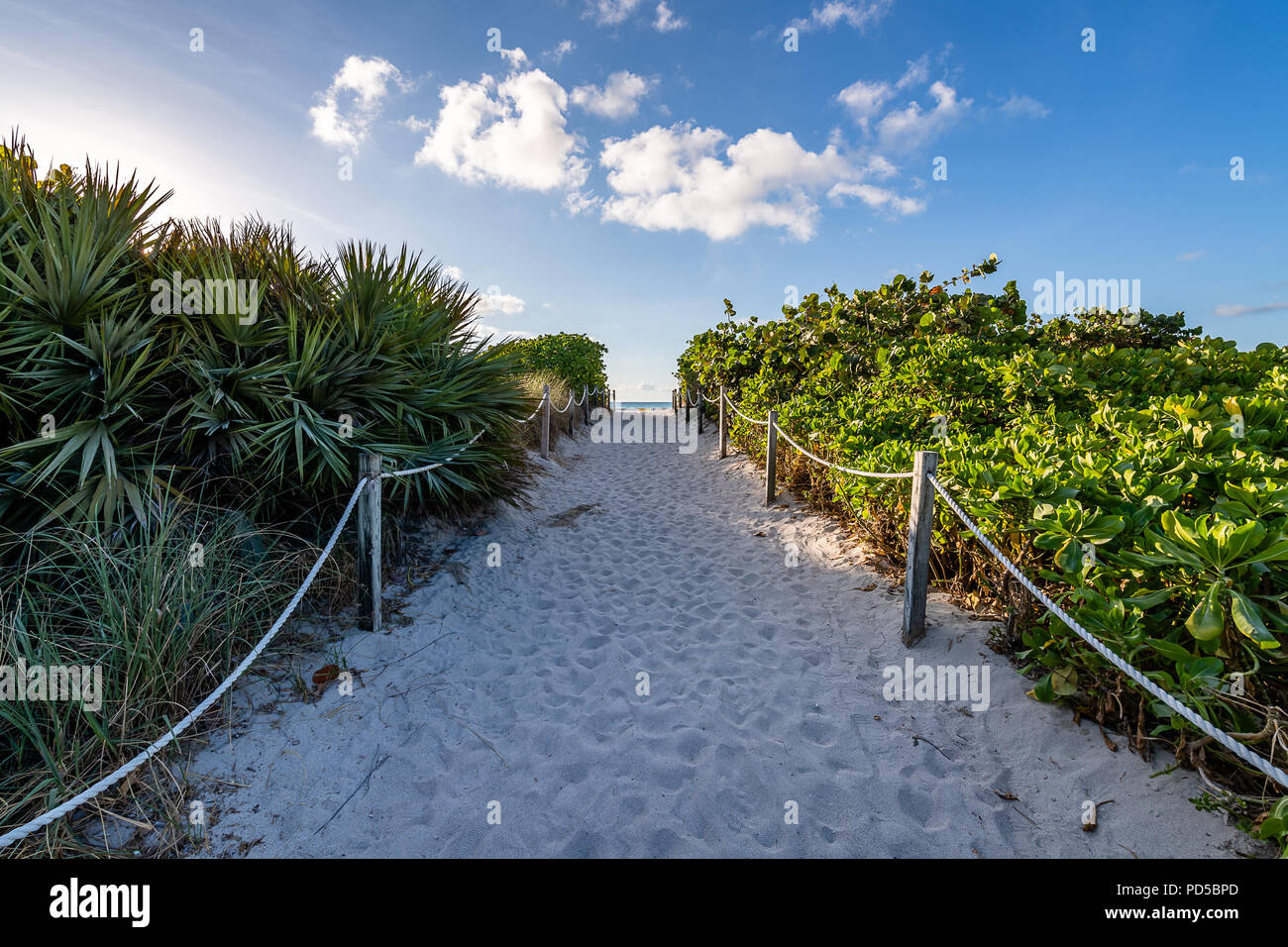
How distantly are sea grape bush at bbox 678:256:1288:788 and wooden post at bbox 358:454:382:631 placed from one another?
3.72m

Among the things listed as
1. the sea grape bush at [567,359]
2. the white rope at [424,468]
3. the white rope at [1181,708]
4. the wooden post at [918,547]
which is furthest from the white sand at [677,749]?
the sea grape bush at [567,359]

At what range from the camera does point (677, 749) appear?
2.87 m

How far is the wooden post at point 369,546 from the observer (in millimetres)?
3732

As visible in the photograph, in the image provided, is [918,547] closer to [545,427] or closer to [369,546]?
[369,546]

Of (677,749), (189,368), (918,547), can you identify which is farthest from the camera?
(189,368)

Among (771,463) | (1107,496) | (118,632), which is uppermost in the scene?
(771,463)

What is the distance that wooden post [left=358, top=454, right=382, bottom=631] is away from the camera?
373 cm

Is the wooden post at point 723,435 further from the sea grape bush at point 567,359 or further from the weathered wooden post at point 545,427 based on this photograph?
Result: the sea grape bush at point 567,359

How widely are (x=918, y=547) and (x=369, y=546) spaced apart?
3668 millimetres

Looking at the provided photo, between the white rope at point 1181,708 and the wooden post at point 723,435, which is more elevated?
the wooden post at point 723,435

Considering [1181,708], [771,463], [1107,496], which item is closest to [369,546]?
[1181,708]

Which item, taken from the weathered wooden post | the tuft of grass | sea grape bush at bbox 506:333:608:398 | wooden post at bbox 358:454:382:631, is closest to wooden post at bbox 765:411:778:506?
the weathered wooden post

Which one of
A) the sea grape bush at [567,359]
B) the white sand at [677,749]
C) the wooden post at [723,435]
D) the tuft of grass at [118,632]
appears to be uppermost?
the sea grape bush at [567,359]

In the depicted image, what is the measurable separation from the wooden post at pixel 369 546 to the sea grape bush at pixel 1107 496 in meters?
3.72
